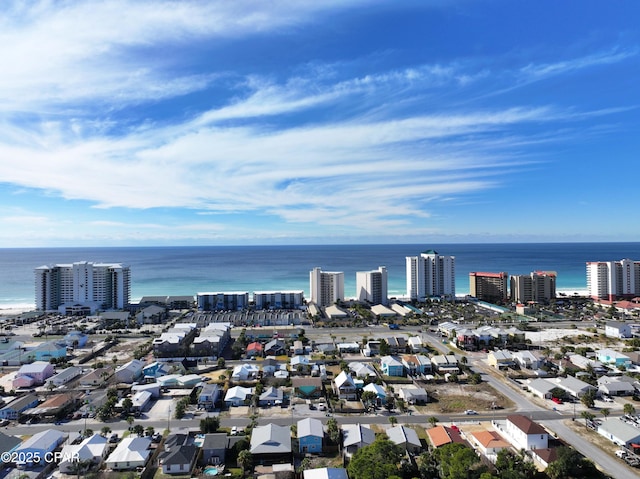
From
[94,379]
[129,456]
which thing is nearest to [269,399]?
[129,456]

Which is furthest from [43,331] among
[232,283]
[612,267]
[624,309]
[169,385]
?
[612,267]

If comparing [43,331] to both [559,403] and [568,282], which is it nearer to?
[559,403]

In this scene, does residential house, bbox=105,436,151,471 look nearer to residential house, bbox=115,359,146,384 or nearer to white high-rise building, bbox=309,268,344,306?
residential house, bbox=115,359,146,384

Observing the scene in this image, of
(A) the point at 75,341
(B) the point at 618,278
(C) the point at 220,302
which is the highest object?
(B) the point at 618,278

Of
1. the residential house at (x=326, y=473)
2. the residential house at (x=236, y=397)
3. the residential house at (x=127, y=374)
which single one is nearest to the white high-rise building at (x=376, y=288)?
the residential house at (x=236, y=397)

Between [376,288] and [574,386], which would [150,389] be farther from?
[376,288]

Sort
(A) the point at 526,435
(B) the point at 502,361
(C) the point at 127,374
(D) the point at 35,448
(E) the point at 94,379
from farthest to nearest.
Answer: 1. (B) the point at 502,361
2. (C) the point at 127,374
3. (E) the point at 94,379
4. (A) the point at 526,435
5. (D) the point at 35,448

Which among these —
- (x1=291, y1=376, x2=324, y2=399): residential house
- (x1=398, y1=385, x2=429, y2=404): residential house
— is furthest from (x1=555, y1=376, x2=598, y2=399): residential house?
(x1=291, y1=376, x2=324, y2=399): residential house
